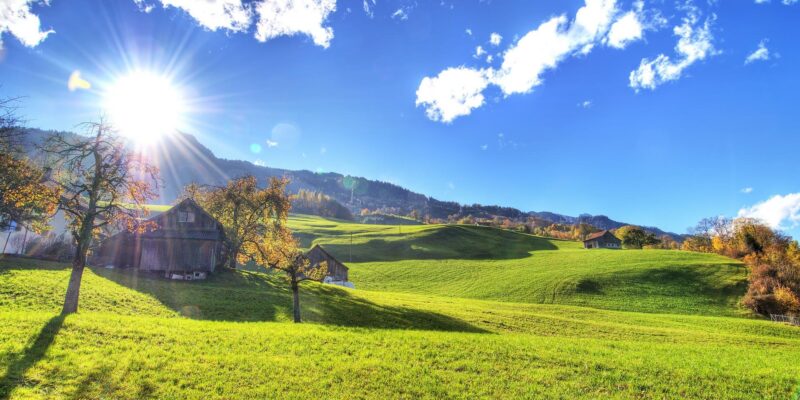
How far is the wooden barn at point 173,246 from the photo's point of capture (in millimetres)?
46500

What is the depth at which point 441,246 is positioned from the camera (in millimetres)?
115812

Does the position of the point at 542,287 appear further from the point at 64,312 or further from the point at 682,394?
the point at 64,312

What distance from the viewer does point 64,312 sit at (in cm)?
2081

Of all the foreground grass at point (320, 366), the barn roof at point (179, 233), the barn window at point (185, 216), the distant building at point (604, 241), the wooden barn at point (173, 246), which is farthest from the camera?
the distant building at point (604, 241)

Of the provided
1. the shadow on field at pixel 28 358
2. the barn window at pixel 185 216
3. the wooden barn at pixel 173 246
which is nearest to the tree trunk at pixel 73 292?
the shadow on field at pixel 28 358

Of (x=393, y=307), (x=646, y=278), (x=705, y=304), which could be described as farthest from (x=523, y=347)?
(x=646, y=278)

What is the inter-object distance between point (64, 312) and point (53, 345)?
27.7 ft

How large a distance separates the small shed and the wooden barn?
1762 centimetres

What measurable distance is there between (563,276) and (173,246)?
6121 cm

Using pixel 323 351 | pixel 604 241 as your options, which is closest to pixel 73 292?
pixel 323 351

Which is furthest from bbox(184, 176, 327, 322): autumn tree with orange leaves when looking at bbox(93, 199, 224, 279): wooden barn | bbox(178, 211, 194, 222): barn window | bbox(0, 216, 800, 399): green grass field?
bbox(0, 216, 800, 399): green grass field

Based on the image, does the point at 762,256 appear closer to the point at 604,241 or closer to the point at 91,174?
the point at 604,241

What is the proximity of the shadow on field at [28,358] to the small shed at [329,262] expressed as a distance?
156 feet

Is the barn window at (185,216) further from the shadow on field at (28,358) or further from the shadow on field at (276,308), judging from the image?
the shadow on field at (28,358)
